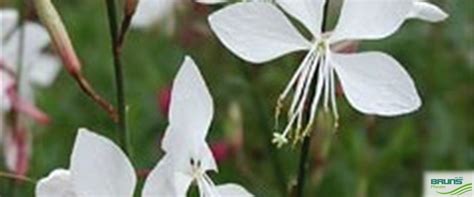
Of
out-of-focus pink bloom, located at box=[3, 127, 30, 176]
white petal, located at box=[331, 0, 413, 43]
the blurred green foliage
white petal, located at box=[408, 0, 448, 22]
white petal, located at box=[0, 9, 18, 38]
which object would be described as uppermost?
white petal, located at box=[331, 0, 413, 43]

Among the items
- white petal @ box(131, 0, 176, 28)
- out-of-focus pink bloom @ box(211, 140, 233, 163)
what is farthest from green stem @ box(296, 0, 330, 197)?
white petal @ box(131, 0, 176, 28)

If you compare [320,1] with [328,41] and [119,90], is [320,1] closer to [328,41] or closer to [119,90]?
[328,41]

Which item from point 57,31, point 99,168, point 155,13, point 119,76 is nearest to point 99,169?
point 99,168

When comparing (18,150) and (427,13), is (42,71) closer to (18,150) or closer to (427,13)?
(18,150)

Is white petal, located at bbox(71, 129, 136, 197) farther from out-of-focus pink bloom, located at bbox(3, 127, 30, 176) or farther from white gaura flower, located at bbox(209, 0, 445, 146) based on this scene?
out-of-focus pink bloom, located at bbox(3, 127, 30, 176)

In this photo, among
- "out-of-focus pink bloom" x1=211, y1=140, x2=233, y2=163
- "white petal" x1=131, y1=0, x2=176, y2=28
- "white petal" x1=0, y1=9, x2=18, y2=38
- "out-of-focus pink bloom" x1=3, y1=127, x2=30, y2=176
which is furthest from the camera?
"white petal" x1=131, y1=0, x2=176, y2=28
